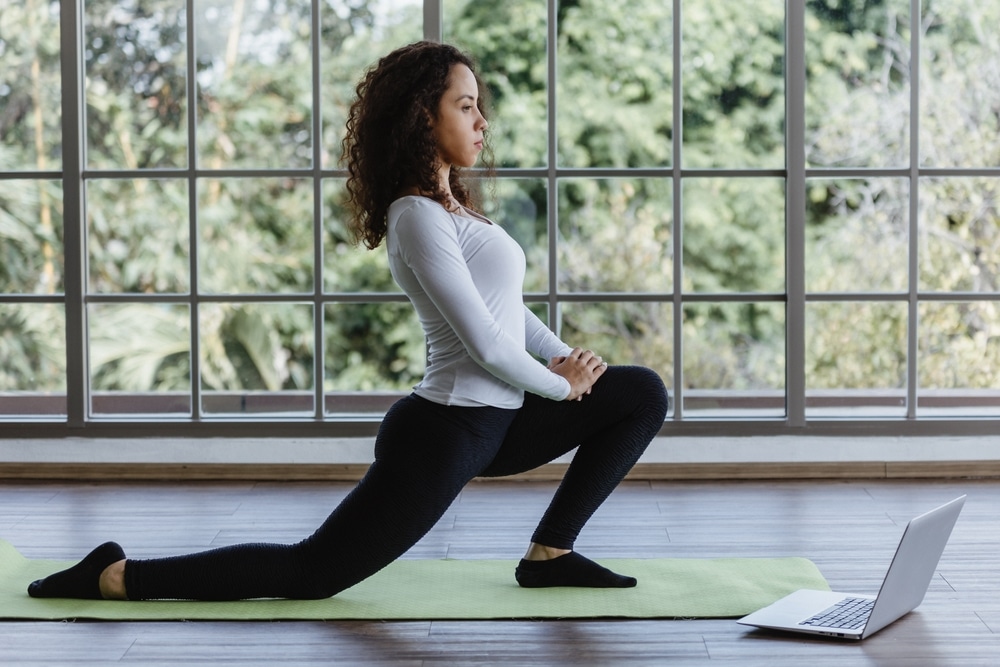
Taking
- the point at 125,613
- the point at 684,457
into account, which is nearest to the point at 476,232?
the point at 125,613

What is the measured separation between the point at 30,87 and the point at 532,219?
5.64 ft

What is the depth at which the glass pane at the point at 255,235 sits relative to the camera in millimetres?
4070

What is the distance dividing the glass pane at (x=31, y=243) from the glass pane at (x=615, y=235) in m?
1.69

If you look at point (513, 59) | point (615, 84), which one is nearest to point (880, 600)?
point (615, 84)

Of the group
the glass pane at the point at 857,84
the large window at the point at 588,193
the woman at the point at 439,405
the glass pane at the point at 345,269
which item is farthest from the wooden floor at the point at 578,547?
the glass pane at the point at 857,84

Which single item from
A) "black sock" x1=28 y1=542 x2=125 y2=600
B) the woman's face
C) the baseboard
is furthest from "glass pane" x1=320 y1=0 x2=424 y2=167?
"black sock" x1=28 y1=542 x2=125 y2=600

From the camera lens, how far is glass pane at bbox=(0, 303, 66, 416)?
412 centimetres

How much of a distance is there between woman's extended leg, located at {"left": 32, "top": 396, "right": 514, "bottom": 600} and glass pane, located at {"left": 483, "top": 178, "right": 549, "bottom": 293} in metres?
1.62

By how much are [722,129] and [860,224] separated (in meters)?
0.55

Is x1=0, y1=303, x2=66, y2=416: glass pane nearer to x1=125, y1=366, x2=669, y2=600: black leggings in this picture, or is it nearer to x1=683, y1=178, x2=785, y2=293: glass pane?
x1=125, y1=366, x2=669, y2=600: black leggings

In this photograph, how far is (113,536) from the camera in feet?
10.4

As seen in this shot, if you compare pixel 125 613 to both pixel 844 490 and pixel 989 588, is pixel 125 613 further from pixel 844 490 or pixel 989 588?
pixel 844 490

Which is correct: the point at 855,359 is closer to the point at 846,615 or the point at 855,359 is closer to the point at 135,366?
the point at 846,615

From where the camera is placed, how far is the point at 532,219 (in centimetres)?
405
